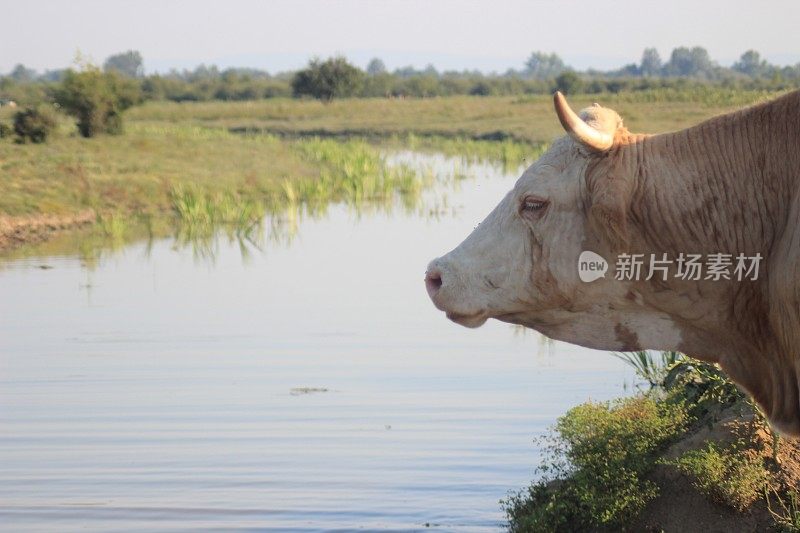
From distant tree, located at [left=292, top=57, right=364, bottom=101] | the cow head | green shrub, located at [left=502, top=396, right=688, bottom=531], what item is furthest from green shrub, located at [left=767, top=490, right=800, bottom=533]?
distant tree, located at [left=292, top=57, right=364, bottom=101]

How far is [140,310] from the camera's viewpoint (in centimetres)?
1308

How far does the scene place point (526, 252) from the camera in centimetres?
378

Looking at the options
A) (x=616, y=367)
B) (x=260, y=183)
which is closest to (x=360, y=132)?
(x=260, y=183)

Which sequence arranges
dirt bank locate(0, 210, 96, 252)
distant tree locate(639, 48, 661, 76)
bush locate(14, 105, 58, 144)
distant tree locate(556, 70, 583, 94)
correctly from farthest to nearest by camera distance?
distant tree locate(639, 48, 661, 76)
distant tree locate(556, 70, 583, 94)
bush locate(14, 105, 58, 144)
dirt bank locate(0, 210, 96, 252)

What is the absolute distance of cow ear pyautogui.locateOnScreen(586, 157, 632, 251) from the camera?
364 centimetres

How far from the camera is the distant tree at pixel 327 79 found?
239 feet

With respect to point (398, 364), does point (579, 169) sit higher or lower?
higher

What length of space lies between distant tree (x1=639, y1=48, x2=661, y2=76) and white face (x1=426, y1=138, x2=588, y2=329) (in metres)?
158

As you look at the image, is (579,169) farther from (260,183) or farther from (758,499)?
(260,183)

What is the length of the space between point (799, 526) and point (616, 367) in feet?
17.8

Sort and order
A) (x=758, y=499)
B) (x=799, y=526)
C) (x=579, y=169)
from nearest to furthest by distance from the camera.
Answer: (x=579, y=169) → (x=799, y=526) → (x=758, y=499)

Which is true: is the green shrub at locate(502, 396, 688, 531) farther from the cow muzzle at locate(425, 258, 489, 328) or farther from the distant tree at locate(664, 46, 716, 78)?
the distant tree at locate(664, 46, 716, 78)

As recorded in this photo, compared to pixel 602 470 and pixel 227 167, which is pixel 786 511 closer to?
pixel 602 470

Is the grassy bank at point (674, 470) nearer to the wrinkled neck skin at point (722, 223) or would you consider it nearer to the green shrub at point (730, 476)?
the green shrub at point (730, 476)
